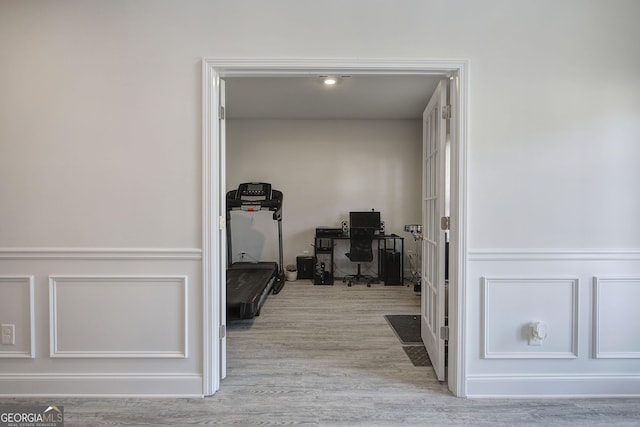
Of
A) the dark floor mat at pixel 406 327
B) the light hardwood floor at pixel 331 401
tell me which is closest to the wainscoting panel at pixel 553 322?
the light hardwood floor at pixel 331 401

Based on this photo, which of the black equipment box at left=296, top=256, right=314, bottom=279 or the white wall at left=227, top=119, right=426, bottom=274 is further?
the white wall at left=227, top=119, right=426, bottom=274

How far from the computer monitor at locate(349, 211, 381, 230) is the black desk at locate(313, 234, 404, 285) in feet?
0.67

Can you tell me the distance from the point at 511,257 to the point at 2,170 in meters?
3.36

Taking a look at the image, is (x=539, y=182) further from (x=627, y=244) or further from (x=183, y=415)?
(x=183, y=415)

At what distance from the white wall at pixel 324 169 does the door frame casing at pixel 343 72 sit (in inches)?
132

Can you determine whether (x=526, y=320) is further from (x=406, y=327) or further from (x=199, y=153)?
(x=199, y=153)

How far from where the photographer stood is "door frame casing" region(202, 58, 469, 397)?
6.10 ft

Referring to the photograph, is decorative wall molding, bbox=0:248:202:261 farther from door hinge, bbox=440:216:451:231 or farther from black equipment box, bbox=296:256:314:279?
black equipment box, bbox=296:256:314:279

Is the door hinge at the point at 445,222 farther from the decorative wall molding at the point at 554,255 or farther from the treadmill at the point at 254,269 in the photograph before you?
the treadmill at the point at 254,269

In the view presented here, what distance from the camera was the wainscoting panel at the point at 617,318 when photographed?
1.88 m

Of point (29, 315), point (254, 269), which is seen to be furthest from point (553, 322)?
point (254, 269)

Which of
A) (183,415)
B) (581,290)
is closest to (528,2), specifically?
(581,290)

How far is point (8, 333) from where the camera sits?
1890mm

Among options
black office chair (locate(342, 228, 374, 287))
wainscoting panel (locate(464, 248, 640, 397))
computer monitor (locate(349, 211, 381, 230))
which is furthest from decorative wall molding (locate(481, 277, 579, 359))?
computer monitor (locate(349, 211, 381, 230))
